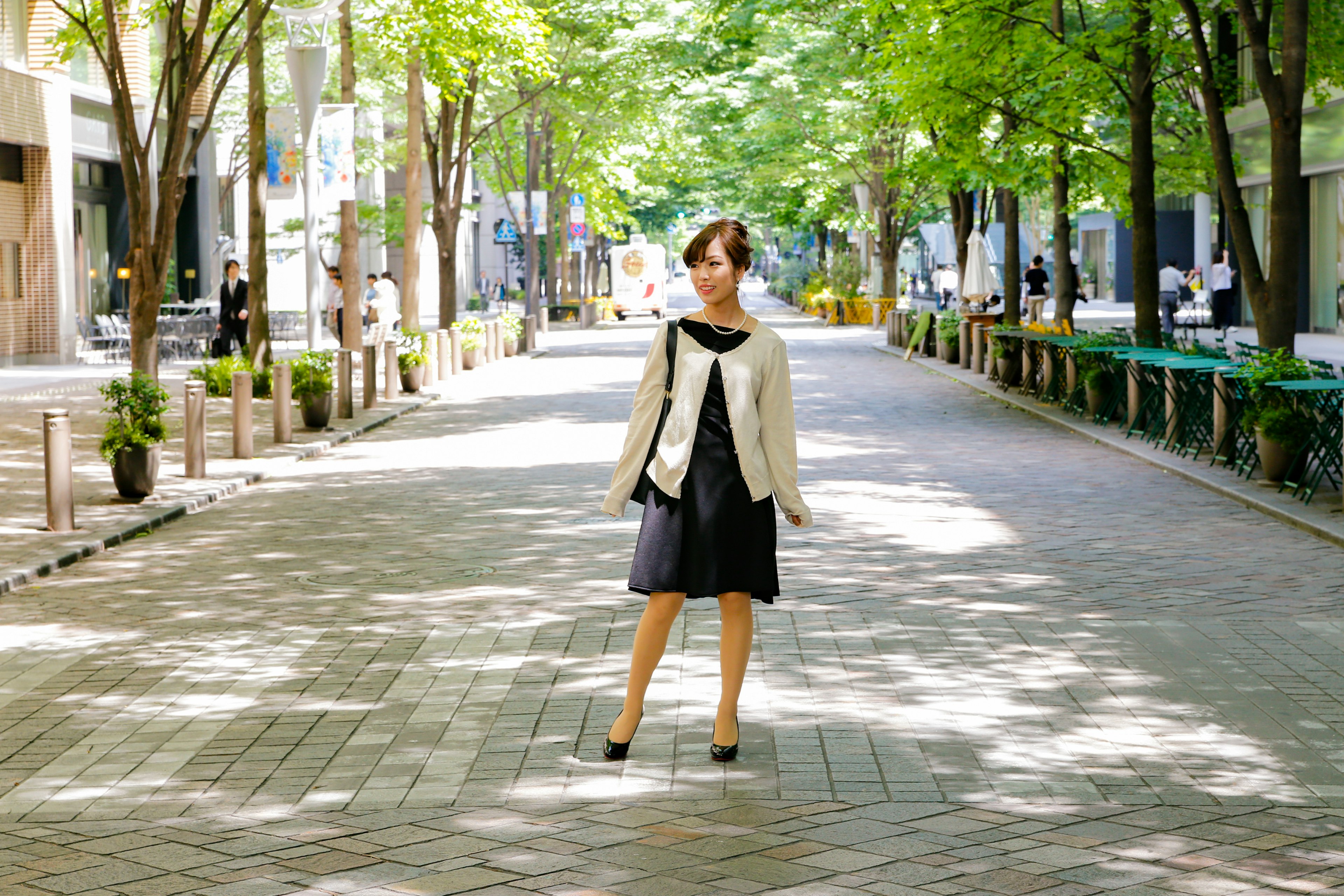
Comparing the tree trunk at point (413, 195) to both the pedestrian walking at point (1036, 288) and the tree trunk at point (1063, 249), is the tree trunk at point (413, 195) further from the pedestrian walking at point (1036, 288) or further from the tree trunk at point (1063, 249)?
the pedestrian walking at point (1036, 288)

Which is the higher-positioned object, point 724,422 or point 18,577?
point 724,422

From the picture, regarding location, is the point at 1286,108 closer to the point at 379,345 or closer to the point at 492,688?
the point at 492,688

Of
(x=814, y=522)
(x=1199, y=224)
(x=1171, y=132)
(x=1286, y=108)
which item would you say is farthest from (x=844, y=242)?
(x=814, y=522)

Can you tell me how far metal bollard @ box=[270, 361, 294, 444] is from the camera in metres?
17.7

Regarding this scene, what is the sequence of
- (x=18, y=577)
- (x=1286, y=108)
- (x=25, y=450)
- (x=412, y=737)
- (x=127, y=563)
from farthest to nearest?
(x=25, y=450)
(x=1286, y=108)
(x=127, y=563)
(x=18, y=577)
(x=412, y=737)

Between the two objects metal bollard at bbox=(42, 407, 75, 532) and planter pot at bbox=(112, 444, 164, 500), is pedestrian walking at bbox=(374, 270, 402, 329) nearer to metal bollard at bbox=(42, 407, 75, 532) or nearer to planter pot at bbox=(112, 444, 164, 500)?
planter pot at bbox=(112, 444, 164, 500)

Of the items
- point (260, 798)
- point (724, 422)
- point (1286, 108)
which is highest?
point (1286, 108)

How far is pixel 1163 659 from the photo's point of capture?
7480 millimetres

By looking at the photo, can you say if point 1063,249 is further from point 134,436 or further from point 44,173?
point 44,173

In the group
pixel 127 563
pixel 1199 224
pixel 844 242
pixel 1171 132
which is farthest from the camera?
pixel 844 242

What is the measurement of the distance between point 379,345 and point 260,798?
23.1m

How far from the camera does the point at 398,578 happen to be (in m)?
9.91

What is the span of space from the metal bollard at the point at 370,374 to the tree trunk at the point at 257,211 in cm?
161

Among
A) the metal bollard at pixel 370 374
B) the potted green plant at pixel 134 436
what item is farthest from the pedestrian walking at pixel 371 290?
the potted green plant at pixel 134 436
